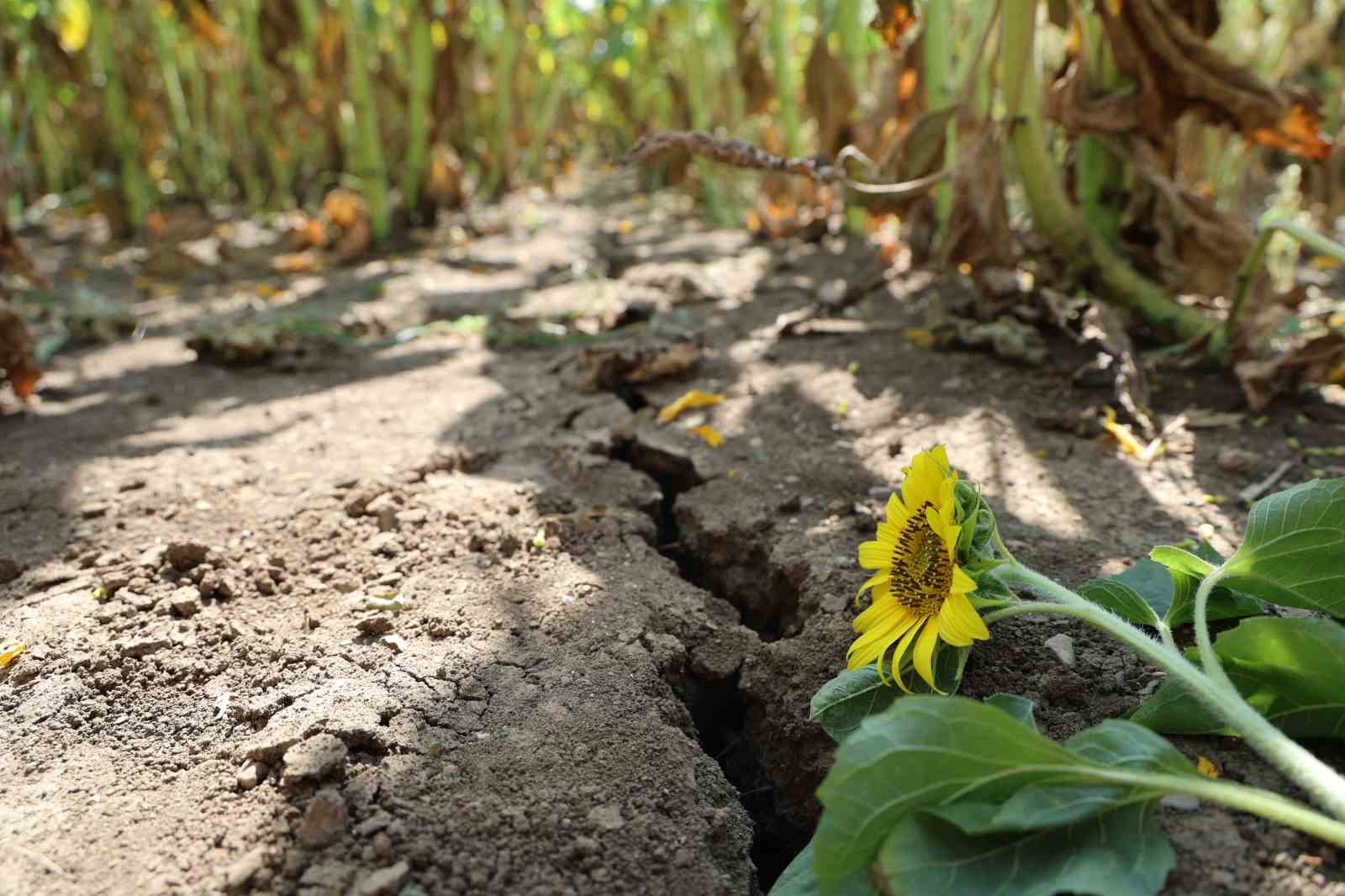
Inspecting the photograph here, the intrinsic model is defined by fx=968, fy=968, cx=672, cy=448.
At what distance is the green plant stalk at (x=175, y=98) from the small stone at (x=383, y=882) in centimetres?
627

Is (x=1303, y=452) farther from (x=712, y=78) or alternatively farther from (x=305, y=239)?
(x=712, y=78)

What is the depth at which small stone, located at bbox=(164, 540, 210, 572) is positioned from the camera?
169 cm

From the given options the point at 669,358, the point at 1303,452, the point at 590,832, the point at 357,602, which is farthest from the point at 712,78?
the point at 590,832

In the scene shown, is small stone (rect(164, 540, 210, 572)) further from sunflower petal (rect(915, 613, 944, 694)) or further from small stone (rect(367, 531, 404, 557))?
sunflower petal (rect(915, 613, 944, 694))

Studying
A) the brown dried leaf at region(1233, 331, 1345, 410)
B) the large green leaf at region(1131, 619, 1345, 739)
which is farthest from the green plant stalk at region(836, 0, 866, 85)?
the large green leaf at region(1131, 619, 1345, 739)

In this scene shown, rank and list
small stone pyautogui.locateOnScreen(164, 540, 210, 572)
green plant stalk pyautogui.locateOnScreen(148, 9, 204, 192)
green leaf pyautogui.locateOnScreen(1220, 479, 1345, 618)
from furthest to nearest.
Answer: green plant stalk pyautogui.locateOnScreen(148, 9, 204, 192), small stone pyautogui.locateOnScreen(164, 540, 210, 572), green leaf pyautogui.locateOnScreen(1220, 479, 1345, 618)

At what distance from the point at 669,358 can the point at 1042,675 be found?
1.57 metres

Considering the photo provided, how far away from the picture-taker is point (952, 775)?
90cm

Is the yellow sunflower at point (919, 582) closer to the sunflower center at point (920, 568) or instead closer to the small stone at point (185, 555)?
the sunflower center at point (920, 568)

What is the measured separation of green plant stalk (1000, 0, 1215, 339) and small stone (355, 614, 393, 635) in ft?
6.68

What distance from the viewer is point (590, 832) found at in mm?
1126

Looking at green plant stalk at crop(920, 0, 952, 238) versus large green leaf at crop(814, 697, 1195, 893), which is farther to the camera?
green plant stalk at crop(920, 0, 952, 238)

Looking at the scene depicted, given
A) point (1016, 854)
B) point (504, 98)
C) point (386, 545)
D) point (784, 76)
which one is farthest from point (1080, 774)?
point (504, 98)

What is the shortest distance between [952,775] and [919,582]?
0.34 m
